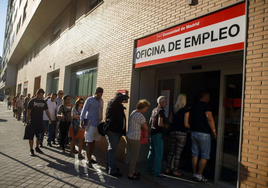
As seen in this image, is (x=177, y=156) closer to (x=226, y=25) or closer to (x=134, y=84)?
(x=134, y=84)

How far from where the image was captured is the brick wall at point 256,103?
10.0 ft

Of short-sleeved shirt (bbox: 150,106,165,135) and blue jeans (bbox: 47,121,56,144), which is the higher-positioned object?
short-sleeved shirt (bbox: 150,106,165,135)

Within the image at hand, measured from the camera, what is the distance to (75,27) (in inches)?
405

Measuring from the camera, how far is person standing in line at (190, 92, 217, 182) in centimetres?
413

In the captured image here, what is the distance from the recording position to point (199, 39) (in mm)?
4074

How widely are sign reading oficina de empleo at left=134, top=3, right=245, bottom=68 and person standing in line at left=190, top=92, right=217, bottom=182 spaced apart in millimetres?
1032

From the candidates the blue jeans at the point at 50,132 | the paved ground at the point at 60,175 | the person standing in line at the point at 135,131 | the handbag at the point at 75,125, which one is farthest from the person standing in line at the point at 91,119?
the blue jeans at the point at 50,132

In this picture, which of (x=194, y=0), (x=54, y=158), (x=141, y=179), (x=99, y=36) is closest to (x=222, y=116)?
(x=141, y=179)

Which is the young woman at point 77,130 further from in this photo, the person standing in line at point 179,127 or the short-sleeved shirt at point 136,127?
the person standing in line at point 179,127

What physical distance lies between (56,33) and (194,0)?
12.4 meters

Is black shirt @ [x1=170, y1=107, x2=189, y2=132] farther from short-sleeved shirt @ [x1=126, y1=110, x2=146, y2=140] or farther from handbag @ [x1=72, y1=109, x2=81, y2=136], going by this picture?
handbag @ [x1=72, y1=109, x2=81, y2=136]

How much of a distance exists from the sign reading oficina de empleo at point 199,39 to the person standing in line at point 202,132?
3.38 ft

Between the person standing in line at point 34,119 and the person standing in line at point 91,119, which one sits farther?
the person standing in line at point 34,119

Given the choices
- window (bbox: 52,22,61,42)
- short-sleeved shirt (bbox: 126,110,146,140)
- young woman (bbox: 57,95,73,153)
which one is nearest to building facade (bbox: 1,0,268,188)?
young woman (bbox: 57,95,73,153)
